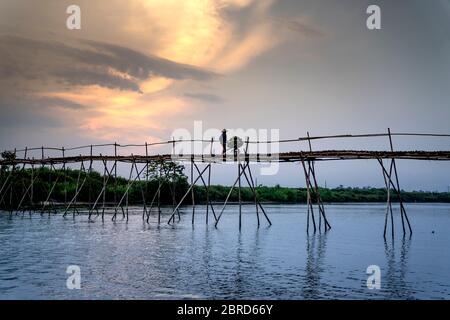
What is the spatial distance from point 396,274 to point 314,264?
7.15 feet

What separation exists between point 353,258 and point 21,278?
30.0 feet

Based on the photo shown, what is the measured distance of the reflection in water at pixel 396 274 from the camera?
9500 mm

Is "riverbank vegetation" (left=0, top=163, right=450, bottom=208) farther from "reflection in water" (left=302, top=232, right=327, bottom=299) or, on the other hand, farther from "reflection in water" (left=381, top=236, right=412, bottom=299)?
"reflection in water" (left=381, top=236, right=412, bottom=299)

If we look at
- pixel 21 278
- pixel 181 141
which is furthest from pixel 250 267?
pixel 181 141

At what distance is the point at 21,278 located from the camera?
10.6m

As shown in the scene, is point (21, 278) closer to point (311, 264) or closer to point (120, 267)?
point (120, 267)

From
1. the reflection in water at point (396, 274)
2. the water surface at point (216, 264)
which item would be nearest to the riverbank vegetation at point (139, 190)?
the water surface at point (216, 264)

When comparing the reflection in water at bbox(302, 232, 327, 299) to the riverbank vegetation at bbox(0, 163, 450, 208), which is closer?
the reflection in water at bbox(302, 232, 327, 299)

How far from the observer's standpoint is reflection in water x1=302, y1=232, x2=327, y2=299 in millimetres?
9500

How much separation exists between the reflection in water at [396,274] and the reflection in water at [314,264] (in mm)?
1433

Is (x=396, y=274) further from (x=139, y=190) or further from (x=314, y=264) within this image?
(x=139, y=190)

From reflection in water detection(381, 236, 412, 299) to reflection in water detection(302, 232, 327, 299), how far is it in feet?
4.70

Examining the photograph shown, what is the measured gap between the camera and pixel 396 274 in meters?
11.4

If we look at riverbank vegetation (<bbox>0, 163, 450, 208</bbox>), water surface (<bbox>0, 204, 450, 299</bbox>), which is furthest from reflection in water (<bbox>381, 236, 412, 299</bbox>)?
riverbank vegetation (<bbox>0, 163, 450, 208</bbox>)
